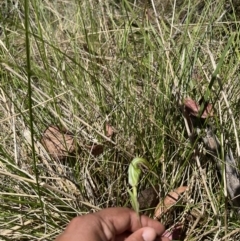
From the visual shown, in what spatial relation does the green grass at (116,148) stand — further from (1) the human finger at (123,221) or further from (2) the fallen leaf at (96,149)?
(1) the human finger at (123,221)

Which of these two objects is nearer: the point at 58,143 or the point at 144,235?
the point at 144,235

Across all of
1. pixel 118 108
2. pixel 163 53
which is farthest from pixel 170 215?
pixel 163 53

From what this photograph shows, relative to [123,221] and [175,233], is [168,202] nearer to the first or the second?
[175,233]

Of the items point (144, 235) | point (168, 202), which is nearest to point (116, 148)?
point (168, 202)

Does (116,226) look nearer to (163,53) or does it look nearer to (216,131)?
(216,131)

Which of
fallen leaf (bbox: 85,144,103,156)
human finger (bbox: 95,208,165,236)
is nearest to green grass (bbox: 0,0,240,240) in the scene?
fallen leaf (bbox: 85,144,103,156)

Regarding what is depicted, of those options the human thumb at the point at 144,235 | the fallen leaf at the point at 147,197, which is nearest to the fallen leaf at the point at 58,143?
the fallen leaf at the point at 147,197

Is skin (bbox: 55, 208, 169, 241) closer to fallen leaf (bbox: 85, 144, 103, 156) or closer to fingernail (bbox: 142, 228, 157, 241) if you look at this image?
fingernail (bbox: 142, 228, 157, 241)
